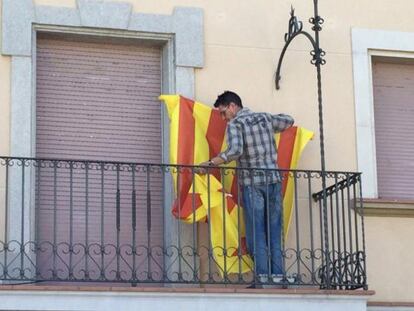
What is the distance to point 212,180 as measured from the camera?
1154 cm

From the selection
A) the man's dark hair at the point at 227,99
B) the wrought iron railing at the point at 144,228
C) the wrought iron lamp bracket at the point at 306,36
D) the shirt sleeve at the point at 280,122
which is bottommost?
the wrought iron railing at the point at 144,228

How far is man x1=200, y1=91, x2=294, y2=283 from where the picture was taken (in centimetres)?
1134

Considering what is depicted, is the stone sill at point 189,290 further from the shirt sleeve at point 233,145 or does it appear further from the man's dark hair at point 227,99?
the man's dark hair at point 227,99

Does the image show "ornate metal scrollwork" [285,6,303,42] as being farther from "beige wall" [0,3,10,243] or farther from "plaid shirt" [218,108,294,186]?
"beige wall" [0,3,10,243]

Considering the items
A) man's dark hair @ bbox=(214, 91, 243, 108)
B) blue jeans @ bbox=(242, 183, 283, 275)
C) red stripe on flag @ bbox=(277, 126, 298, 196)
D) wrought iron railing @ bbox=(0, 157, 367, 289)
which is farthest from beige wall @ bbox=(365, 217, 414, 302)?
man's dark hair @ bbox=(214, 91, 243, 108)

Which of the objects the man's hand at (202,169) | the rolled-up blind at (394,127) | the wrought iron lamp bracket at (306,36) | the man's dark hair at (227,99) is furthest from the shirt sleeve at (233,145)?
the rolled-up blind at (394,127)

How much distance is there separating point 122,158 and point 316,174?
183cm

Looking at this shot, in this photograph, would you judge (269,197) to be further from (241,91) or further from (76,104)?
(76,104)

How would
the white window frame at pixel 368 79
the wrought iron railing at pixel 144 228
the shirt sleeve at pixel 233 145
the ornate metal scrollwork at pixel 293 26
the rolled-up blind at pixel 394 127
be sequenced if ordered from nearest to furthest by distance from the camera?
the wrought iron railing at pixel 144 228
the shirt sleeve at pixel 233 145
the ornate metal scrollwork at pixel 293 26
the white window frame at pixel 368 79
the rolled-up blind at pixel 394 127

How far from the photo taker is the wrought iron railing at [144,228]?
11.3 metres

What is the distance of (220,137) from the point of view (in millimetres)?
11883

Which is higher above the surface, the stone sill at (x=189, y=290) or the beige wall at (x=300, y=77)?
the beige wall at (x=300, y=77)

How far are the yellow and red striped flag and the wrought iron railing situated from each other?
18 mm

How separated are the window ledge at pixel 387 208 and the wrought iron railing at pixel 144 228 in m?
0.12
